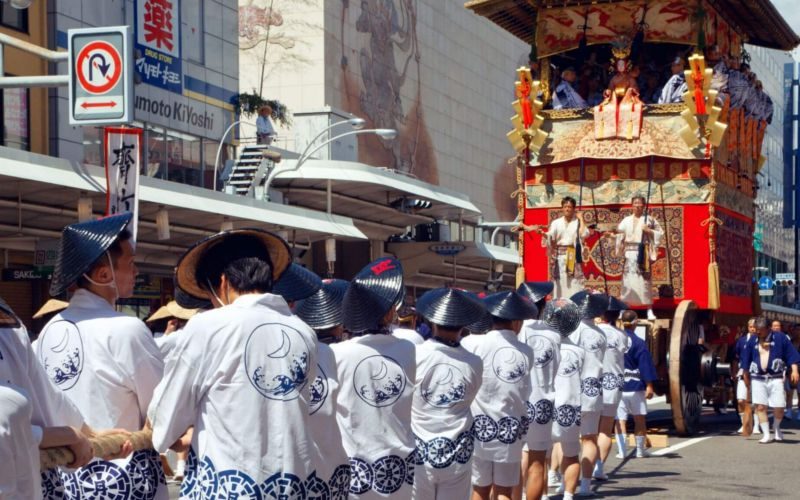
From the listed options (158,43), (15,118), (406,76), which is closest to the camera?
(15,118)

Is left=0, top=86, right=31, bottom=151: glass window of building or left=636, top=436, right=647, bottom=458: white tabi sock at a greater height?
left=0, top=86, right=31, bottom=151: glass window of building

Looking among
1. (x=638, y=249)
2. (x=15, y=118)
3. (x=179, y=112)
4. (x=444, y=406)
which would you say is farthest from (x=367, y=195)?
(x=444, y=406)

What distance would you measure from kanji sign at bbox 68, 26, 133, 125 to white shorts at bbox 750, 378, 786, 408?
9.35m

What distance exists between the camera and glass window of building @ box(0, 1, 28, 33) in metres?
27.7

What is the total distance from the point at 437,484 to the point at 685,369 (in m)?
10.1

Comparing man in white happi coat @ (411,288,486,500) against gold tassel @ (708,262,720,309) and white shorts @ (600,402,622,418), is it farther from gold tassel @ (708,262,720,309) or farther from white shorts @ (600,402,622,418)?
gold tassel @ (708,262,720,309)

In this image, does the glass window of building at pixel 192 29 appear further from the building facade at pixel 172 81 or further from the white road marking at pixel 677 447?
the white road marking at pixel 677 447

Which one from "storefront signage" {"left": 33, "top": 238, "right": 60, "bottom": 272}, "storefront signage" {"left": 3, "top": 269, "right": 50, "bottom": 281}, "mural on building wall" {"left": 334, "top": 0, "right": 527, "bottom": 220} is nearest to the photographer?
"storefront signage" {"left": 33, "top": 238, "right": 60, "bottom": 272}

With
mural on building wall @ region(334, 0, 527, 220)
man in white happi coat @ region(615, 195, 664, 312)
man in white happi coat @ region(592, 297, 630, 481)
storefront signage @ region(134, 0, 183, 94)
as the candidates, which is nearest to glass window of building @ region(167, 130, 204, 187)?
storefront signage @ region(134, 0, 183, 94)

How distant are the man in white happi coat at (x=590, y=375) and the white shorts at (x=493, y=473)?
3.36 meters

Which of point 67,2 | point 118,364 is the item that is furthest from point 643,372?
point 67,2

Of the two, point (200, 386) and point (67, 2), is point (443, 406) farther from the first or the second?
point (67, 2)

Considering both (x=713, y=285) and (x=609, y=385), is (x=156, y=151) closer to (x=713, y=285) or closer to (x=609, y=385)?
(x=713, y=285)

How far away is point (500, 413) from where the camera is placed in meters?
9.18
